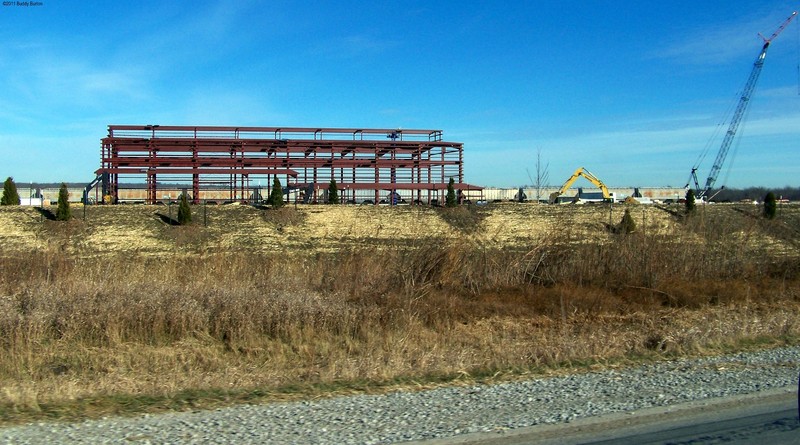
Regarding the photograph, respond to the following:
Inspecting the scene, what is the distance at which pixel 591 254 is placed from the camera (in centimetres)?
1877

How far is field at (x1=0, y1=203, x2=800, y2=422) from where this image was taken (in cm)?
900

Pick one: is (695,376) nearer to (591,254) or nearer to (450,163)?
(591,254)

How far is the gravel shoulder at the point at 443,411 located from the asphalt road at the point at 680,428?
0.35 ft

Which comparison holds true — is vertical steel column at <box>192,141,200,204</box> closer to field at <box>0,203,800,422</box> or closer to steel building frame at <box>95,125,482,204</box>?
steel building frame at <box>95,125,482,204</box>

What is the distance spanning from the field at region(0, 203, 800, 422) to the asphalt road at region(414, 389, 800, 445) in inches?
87.4

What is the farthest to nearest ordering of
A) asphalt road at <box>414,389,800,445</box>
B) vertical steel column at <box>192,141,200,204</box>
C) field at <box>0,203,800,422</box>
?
1. vertical steel column at <box>192,141,200,204</box>
2. field at <box>0,203,800,422</box>
3. asphalt road at <box>414,389,800,445</box>

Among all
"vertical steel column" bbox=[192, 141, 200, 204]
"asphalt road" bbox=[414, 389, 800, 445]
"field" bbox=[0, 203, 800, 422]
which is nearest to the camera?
"asphalt road" bbox=[414, 389, 800, 445]

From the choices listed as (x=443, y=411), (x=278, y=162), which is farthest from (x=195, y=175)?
(x=443, y=411)

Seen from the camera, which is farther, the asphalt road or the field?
the field

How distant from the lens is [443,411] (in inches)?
279

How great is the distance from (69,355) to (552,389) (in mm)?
7859

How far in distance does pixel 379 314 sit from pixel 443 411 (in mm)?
6268

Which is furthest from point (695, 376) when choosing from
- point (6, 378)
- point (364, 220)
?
point (364, 220)

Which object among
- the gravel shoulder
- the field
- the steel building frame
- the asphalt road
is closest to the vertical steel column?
the steel building frame
